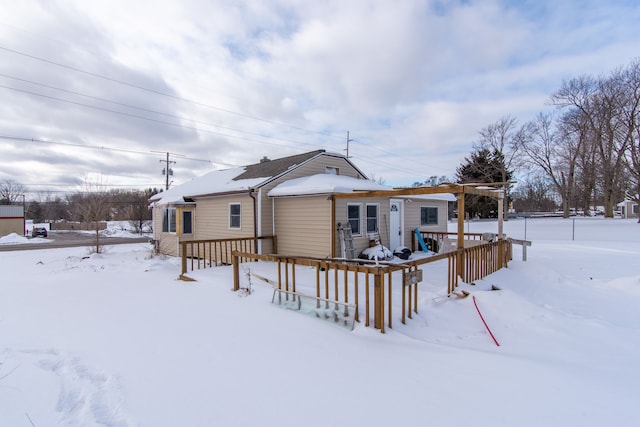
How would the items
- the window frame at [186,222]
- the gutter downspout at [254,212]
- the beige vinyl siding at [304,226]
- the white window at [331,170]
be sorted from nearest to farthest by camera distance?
the beige vinyl siding at [304,226], the gutter downspout at [254,212], the white window at [331,170], the window frame at [186,222]

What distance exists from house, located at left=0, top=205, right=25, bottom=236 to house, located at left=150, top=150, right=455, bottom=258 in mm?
26142

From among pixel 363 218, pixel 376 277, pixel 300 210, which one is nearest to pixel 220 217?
pixel 300 210

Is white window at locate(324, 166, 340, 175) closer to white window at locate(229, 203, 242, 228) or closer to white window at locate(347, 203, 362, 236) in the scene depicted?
white window at locate(347, 203, 362, 236)

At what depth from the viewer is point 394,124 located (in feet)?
65.6

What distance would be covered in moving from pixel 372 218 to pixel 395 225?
1.61 metres

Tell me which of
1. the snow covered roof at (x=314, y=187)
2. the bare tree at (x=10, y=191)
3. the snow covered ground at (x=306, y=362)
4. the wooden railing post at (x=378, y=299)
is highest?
the bare tree at (x=10, y=191)

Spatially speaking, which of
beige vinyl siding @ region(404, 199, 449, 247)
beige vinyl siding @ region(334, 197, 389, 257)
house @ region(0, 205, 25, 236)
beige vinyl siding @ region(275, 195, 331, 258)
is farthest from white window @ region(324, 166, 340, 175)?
house @ region(0, 205, 25, 236)

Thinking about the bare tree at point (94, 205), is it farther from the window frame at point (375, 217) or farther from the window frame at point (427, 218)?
the window frame at point (427, 218)

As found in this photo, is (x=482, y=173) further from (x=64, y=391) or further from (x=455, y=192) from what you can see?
(x=64, y=391)

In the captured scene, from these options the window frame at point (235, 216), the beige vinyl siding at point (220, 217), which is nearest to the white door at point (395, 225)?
the beige vinyl siding at point (220, 217)

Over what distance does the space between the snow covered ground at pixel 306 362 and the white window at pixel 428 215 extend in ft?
25.3

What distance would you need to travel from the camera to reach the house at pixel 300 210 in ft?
33.0

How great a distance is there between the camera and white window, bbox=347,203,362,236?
34.7ft

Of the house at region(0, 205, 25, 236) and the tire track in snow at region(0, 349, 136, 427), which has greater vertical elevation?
the house at region(0, 205, 25, 236)
